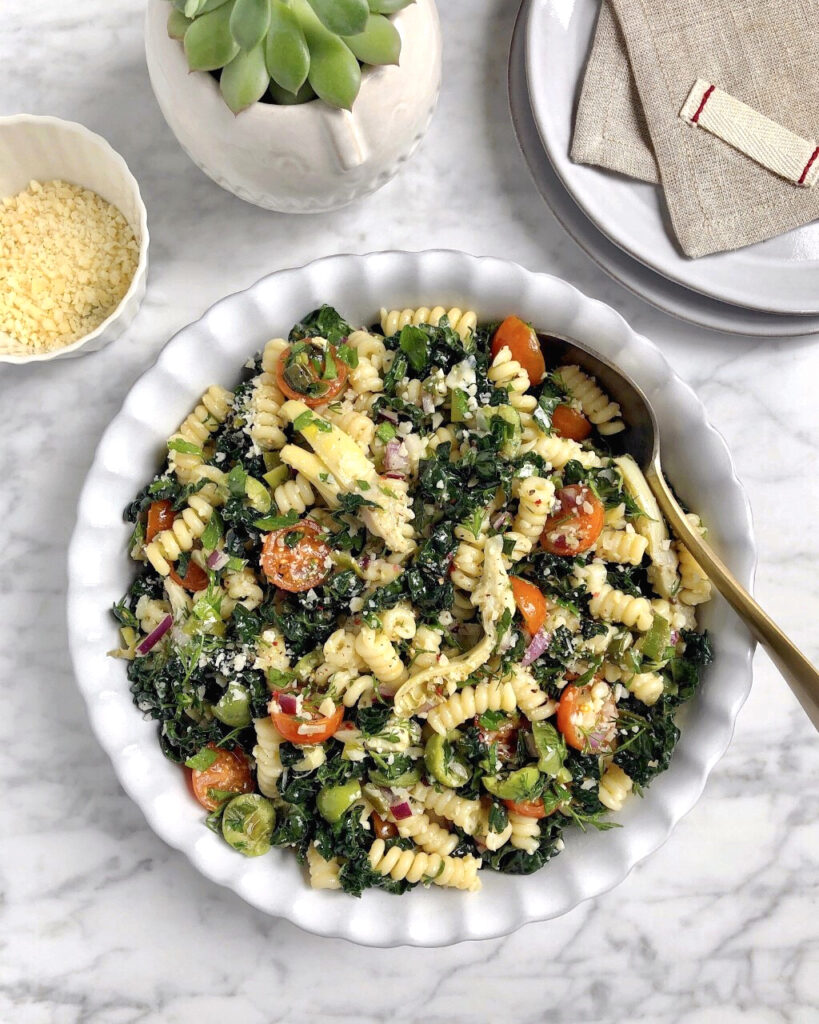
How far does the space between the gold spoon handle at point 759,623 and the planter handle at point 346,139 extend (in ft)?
3.61

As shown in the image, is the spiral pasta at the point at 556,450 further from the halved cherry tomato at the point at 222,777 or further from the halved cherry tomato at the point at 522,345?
the halved cherry tomato at the point at 222,777

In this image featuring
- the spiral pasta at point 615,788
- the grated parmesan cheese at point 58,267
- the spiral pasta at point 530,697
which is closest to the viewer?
the spiral pasta at point 530,697

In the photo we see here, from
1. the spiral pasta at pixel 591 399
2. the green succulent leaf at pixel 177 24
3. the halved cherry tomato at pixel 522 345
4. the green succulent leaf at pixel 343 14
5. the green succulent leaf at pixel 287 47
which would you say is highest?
the green succulent leaf at pixel 343 14

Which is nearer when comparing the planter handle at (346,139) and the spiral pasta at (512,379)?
the planter handle at (346,139)

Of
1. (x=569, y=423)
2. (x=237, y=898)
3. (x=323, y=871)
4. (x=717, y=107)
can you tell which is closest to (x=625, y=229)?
(x=717, y=107)

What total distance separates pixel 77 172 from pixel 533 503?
1.63 metres

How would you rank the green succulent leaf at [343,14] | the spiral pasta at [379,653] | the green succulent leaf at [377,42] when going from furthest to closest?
1. the spiral pasta at [379,653]
2. the green succulent leaf at [377,42]
3. the green succulent leaf at [343,14]

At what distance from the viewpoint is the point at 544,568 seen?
7.75 ft

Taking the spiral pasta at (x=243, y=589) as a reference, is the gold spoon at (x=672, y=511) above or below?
above

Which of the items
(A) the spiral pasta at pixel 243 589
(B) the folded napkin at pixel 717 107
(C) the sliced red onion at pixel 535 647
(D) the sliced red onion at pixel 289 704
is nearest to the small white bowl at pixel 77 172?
(A) the spiral pasta at pixel 243 589

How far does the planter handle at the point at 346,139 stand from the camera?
2.12 m

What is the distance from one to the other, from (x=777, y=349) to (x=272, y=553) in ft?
5.36

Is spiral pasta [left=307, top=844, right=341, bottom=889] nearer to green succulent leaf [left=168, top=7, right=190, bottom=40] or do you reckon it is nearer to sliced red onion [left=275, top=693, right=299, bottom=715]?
sliced red onion [left=275, top=693, right=299, bottom=715]

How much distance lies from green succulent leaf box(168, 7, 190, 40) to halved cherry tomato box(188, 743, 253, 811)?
1.68m
